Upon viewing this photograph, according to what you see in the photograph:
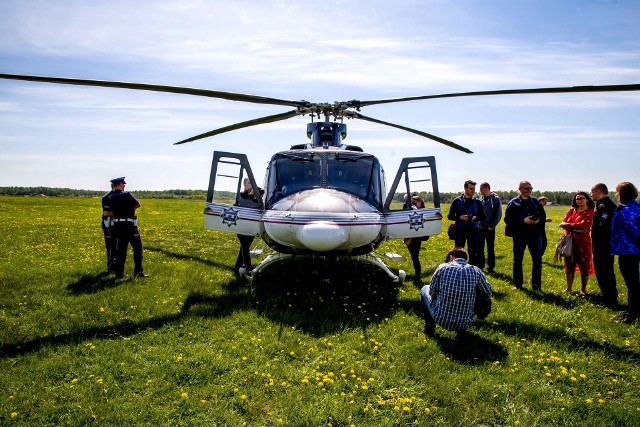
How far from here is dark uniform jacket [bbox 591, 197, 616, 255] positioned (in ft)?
24.8

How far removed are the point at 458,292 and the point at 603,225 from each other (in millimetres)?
3971

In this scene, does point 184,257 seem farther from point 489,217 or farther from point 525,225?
point 525,225

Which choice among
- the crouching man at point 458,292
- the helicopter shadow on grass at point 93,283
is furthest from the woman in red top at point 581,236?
the helicopter shadow on grass at point 93,283

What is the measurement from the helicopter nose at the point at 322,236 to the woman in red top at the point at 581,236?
5.09 m

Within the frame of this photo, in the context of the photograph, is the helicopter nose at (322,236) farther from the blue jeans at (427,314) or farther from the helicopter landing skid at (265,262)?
the helicopter landing skid at (265,262)

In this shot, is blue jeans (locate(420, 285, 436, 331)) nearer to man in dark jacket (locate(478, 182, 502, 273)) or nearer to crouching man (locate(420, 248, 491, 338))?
crouching man (locate(420, 248, 491, 338))

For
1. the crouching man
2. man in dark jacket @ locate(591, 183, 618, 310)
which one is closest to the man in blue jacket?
man in dark jacket @ locate(591, 183, 618, 310)

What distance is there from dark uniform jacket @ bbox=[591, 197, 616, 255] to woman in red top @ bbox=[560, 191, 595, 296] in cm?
85

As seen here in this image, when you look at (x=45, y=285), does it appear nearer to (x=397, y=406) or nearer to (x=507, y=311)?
(x=397, y=406)

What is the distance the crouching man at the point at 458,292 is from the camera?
5.51 meters

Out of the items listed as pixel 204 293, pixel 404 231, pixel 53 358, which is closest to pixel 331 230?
pixel 404 231

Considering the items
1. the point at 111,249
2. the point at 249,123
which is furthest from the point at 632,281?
the point at 111,249

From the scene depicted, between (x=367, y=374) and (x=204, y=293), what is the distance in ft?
14.0

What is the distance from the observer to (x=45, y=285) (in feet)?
27.6
